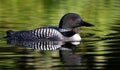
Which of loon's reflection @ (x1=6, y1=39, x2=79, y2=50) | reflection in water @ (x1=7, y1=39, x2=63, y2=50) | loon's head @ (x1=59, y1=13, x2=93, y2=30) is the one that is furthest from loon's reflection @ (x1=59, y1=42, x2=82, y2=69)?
loon's head @ (x1=59, y1=13, x2=93, y2=30)

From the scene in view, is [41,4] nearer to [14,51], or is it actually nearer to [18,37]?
[18,37]

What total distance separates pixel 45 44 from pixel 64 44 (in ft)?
1.51

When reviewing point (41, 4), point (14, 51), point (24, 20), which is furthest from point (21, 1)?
point (14, 51)

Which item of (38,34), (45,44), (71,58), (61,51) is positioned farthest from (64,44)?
(71,58)

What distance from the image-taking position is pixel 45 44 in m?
14.5

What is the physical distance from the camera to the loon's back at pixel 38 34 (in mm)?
14898

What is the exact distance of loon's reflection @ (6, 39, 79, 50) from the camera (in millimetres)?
13875

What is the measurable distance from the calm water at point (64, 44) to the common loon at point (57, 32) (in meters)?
0.33

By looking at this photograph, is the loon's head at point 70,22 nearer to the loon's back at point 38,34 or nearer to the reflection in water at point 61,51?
the loon's back at point 38,34

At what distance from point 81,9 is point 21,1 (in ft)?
15.7

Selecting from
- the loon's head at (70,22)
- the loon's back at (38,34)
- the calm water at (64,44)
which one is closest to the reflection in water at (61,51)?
the calm water at (64,44)

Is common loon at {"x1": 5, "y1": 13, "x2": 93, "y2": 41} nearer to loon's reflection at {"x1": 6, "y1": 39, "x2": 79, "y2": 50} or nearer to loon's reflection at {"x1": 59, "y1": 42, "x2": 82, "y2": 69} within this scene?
loon's reflection at {"x1": 6, "y1": 39, "x2": 79, "y2": 50}

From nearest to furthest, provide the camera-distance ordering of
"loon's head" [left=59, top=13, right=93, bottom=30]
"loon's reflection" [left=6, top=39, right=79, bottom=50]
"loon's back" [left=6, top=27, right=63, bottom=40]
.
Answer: "loon's reflection" [left=6, top=39, right=79, bottom=50]
"loon's back" [left=6, top=27, right=63, bottom=40]
"loon's head" [left=59, top=13, right=93, bottom=30]

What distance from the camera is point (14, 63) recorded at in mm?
11570
